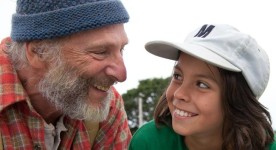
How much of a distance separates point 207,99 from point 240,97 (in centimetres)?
25

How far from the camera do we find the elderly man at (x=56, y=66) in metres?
2.48

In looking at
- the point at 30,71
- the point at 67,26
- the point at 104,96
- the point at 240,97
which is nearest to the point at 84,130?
the point at 104,96

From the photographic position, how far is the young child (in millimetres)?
2463

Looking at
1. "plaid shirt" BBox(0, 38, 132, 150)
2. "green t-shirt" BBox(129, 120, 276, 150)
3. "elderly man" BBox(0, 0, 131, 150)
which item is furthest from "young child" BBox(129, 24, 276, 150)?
"plaid shirt" BBox(0, 38, 132, 150)

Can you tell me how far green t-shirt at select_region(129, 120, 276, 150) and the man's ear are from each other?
0.84 metres

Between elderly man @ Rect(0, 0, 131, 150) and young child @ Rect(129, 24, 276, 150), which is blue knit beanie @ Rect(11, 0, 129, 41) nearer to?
elderly man @ Rect(0, 0, 131, 150)

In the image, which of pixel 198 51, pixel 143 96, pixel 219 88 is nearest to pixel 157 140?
pixel 219 88

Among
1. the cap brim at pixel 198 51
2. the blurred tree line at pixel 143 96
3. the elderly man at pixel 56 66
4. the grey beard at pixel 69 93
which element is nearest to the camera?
the cap brim at pixel 198 51

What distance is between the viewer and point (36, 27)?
250cm

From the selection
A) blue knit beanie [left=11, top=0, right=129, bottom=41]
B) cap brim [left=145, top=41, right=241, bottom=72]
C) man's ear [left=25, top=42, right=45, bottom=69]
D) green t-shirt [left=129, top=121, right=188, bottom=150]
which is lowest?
green t-shirt [left=129, top=121, right=188, bottom=150]

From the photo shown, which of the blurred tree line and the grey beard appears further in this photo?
the blurred tree line

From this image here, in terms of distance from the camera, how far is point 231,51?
2.48 metres

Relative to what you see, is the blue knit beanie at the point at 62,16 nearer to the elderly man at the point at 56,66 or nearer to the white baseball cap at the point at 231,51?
the elderly man at the point at 56,66

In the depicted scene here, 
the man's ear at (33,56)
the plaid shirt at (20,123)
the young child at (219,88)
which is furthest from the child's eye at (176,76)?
the man's ear at (33,56)
